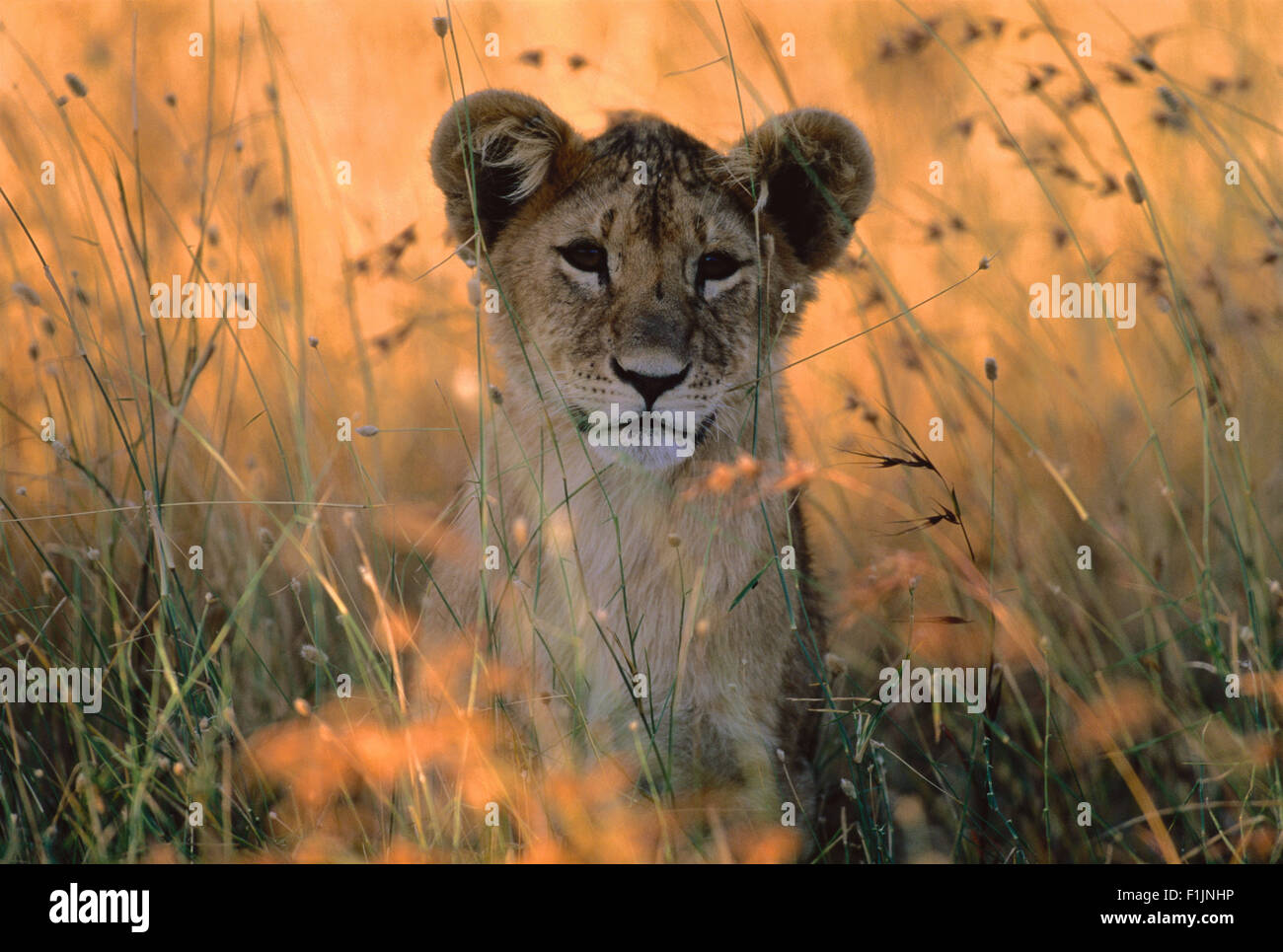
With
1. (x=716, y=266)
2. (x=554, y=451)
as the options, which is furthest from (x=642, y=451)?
(x=716, y=266)

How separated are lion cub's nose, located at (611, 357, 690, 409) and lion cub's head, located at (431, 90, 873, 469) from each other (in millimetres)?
23

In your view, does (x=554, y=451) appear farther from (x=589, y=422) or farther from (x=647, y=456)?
(x=647, y=456)

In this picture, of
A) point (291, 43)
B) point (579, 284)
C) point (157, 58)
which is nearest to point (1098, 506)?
point (579, 284)

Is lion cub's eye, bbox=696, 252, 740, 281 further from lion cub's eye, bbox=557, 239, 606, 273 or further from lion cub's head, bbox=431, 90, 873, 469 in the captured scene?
lion cub's eye, bbox=557, 239, 606, 273

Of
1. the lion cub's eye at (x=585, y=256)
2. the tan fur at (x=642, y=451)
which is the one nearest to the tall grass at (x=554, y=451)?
the tan fur at (x=642, y=451)

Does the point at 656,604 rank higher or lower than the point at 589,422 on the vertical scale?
lower

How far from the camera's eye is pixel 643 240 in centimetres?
324

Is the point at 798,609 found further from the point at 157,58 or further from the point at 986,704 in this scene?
the point at 157,58

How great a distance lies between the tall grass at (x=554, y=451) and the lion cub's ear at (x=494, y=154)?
0.14m

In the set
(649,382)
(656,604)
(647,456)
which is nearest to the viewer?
(649,382)

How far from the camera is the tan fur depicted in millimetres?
3125

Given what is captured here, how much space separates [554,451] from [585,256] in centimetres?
52

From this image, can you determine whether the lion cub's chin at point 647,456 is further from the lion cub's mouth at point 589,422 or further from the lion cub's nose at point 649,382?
the lion cub's nose at point 649,382

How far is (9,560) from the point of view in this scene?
10.9ft
